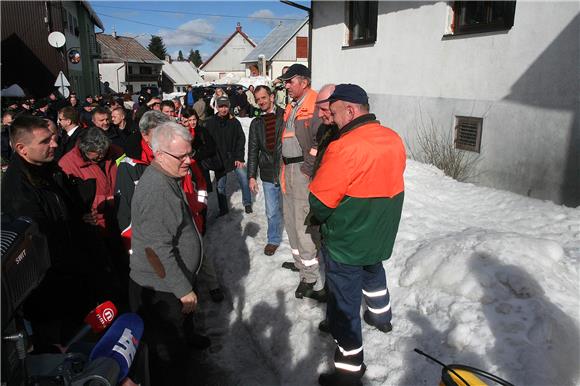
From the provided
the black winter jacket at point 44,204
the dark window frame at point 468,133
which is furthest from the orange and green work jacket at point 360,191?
the dark window frame at point 468,133

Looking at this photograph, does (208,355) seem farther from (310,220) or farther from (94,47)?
(94,47)

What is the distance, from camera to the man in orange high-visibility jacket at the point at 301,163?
4109 mm

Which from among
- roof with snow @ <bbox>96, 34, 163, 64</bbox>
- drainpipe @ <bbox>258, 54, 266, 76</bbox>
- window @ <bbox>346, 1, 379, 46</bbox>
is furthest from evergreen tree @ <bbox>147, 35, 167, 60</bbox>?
window @ <bbox>346, 1, 379, 46</bbox>

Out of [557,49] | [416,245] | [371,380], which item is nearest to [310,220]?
[371,380]

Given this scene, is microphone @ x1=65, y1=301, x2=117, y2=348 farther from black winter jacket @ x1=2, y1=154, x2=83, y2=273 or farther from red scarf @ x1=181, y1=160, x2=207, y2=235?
red scarf @ x1=181, y1=160, x2=207, y2=235

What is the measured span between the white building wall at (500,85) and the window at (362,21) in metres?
0.59

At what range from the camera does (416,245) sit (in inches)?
190

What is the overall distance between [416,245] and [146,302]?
3.06 metres

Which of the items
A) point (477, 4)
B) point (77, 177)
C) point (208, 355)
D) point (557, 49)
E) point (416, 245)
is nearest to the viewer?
point (208, 355)

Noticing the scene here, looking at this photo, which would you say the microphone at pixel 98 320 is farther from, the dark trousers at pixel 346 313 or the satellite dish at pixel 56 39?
the satellite dish at pixel 56 39

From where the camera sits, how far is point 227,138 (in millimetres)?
6816

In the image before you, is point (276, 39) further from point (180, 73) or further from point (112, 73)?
point (180, 73)

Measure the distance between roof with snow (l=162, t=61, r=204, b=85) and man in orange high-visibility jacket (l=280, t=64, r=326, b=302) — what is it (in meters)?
73.6

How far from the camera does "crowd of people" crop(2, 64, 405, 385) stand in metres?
2.77
